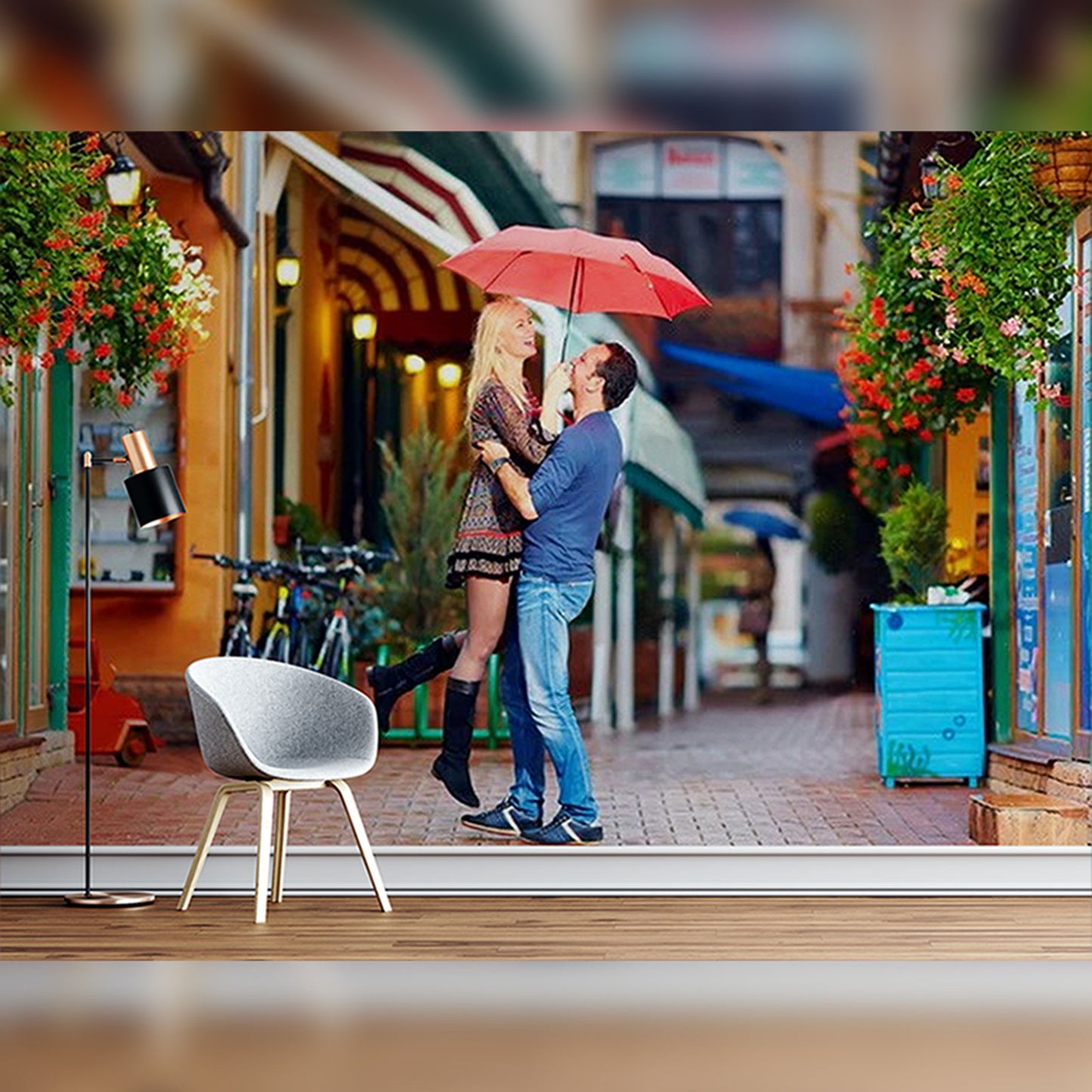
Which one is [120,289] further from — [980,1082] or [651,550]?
[980,1082]

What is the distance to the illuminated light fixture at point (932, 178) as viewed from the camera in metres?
8.12

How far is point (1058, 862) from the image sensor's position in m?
8.04

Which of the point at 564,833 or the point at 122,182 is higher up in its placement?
the point at 122,182

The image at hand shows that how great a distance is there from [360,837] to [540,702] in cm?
93

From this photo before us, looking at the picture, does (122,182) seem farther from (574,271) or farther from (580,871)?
(580,871)

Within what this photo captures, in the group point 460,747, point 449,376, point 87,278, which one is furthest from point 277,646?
point 87,278

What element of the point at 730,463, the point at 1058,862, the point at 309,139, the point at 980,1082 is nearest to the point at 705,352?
the point at 730,463

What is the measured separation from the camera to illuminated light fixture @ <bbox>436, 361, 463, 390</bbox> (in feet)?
27.0

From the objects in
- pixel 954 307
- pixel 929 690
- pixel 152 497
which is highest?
pixel 954 307

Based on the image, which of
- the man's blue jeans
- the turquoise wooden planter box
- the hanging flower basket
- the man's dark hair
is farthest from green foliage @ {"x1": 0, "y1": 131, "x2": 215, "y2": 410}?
the hanging flower basket

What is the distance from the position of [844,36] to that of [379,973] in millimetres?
2798

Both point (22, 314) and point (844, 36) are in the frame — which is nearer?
point (844, 36)

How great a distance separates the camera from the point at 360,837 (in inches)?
293

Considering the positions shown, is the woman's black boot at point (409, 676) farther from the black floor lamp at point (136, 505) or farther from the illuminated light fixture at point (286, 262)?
the illuminated light fixture at point (286, 262)
